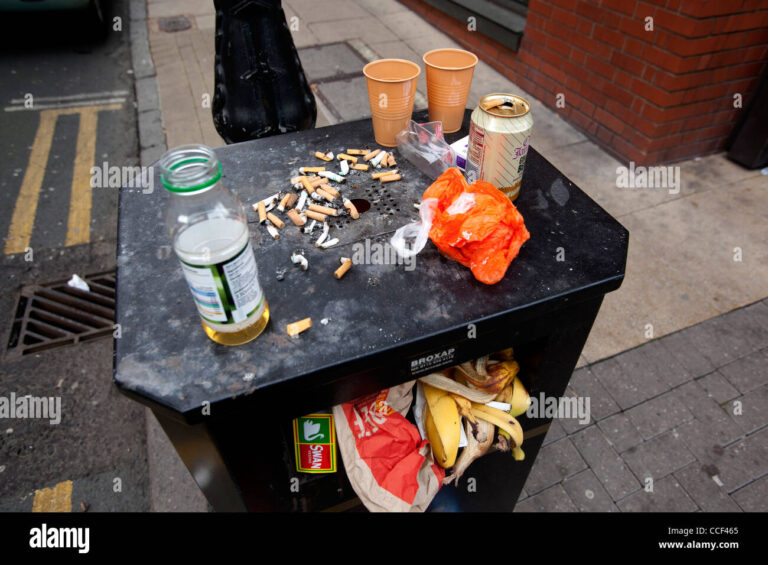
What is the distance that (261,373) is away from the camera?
0.97m

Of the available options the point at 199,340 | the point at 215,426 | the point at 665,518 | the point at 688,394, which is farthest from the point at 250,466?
the point at 688,394

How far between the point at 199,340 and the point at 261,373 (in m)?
0.17

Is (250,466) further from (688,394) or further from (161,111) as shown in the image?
(161,111)

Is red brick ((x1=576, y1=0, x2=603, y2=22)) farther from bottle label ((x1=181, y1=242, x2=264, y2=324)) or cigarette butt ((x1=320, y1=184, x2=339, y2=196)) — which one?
bottle label ((x1=181, y1=242, x2=264, y2=324))

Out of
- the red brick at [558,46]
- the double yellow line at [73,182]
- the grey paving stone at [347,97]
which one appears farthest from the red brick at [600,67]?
the double yellow line at [73,182]

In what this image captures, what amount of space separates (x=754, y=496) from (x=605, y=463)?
567 millimetres

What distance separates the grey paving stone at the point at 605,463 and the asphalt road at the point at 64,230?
1929 mm

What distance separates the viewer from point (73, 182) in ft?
12.7

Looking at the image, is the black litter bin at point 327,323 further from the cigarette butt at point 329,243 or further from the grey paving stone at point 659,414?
the grey paving stone at point 659,414

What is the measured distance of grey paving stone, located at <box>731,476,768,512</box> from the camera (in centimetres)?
198

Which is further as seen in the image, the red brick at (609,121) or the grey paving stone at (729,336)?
the red brick at (609,121)

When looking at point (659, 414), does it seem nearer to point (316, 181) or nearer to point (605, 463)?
point (605, 463)

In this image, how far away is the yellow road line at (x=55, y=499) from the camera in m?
2.06

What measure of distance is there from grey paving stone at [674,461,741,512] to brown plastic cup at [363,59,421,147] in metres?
1.86
